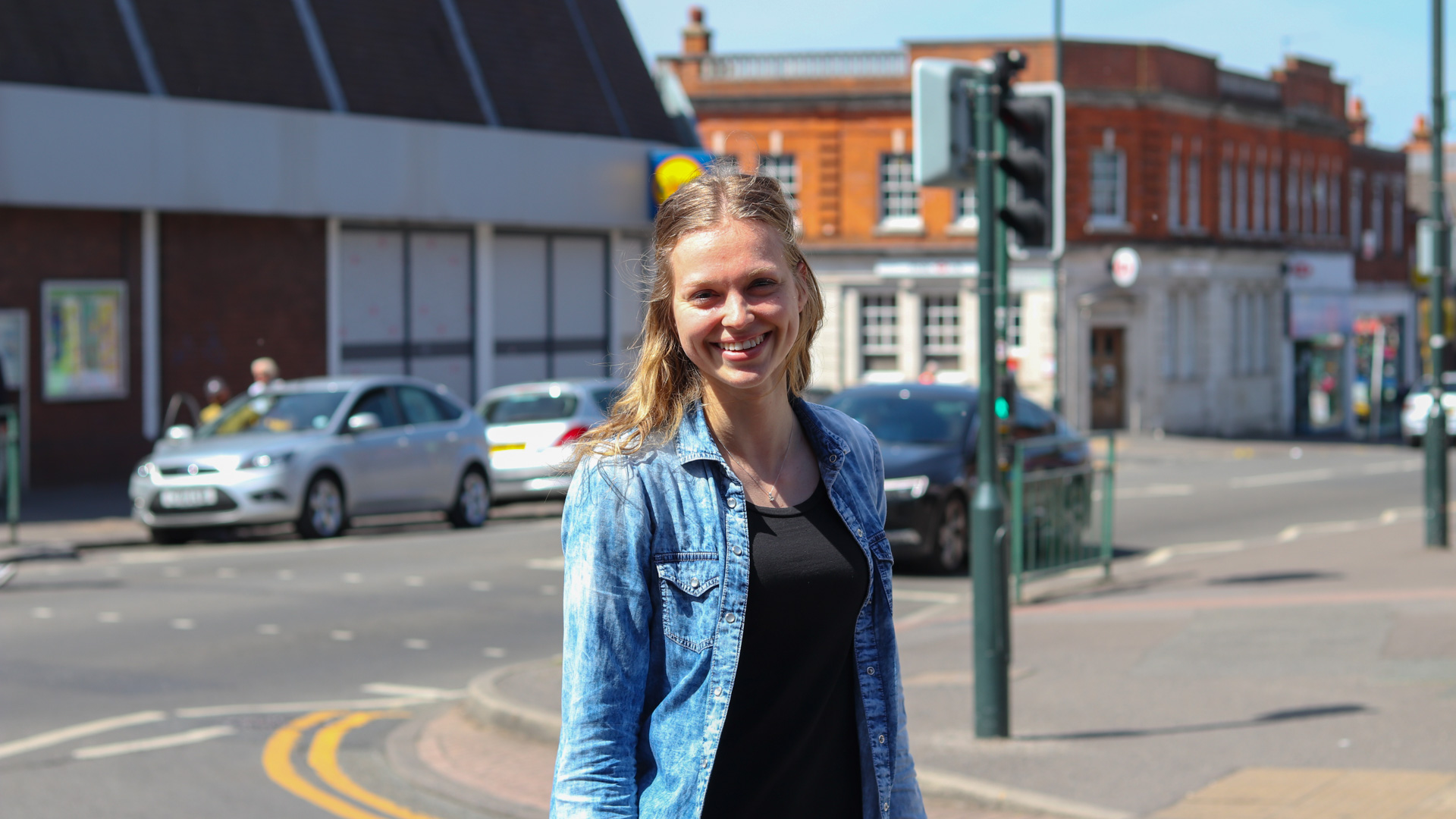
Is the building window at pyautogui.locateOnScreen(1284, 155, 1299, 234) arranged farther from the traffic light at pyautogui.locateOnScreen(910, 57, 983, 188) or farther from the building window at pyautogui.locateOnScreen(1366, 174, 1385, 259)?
the traffic light at pyautogui.locateOnScreen(910, 57, 983, 188)

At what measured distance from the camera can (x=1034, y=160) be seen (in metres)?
8.16

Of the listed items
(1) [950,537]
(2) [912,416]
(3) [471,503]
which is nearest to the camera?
(1) [950,537]

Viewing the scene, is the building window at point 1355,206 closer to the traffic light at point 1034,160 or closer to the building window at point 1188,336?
the building window at point 1188,336

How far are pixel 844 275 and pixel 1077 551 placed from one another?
3112 cm

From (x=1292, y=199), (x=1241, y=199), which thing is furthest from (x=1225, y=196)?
(x=1292, y=199)

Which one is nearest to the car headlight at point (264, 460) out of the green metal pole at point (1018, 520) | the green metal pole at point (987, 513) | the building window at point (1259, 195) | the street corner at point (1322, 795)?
the green metal pole at point (1018, 520)

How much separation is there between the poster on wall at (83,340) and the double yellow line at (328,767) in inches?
623

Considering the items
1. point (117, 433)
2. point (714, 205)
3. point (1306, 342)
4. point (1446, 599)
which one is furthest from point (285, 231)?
point (1306, 342)

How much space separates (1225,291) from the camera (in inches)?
1901

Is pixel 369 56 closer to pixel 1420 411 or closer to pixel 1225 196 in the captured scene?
pixel 1420 411

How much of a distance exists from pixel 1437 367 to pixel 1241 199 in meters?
34.2

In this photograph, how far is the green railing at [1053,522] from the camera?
12828mm

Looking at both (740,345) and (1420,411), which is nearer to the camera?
(740,345)

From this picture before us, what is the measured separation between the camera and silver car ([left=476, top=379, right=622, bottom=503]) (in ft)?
68.3
